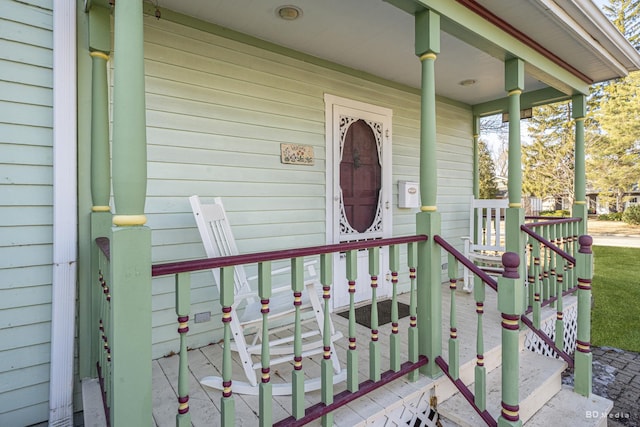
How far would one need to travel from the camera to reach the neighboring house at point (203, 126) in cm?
186

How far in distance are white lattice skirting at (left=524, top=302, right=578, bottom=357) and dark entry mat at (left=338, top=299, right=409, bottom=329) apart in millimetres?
1066

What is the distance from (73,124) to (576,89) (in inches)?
198

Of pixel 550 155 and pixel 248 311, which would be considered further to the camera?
pixel 550 155

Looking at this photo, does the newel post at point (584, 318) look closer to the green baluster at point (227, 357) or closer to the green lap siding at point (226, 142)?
the green lap siding at point (226, 142)

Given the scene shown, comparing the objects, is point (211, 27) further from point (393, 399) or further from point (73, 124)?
point (393, 399)

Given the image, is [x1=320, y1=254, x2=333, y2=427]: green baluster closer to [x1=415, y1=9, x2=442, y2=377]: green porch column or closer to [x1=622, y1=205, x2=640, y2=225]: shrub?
[x1=415, y1=9, x2=442, y2=377]: green porch column

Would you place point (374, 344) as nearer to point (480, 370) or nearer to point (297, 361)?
point (297, 361)

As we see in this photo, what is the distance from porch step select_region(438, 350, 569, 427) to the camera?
6.51 feet

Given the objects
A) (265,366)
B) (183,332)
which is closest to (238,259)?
(183,332)

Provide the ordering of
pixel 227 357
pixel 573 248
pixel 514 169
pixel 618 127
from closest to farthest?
1. pixel 227 357
2. pixel 514 169
3. pixel 573 248
4. pixel 618 127

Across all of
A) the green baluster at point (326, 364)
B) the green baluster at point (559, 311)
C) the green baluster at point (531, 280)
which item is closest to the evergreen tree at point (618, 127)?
the green baluster at point (531, 280)

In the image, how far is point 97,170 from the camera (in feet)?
A: 6.58

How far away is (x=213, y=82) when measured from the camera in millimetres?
2699

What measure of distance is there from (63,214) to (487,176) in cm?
2168
